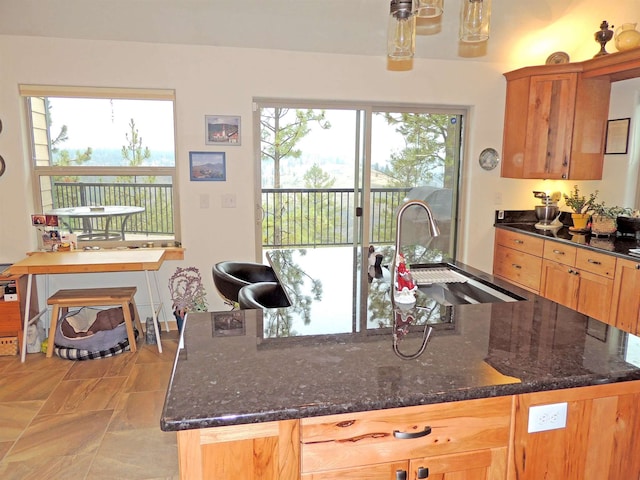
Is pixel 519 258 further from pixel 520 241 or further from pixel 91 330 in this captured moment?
pixel 91 330

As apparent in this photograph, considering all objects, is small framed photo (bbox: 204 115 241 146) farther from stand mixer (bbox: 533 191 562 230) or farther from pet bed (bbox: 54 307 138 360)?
stand mixer (bbox: 533 191 562 230)

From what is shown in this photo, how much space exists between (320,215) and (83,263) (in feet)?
6.64

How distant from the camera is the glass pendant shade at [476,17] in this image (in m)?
1.69

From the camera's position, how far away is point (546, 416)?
1.24 meters

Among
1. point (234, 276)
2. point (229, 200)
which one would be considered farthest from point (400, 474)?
point (229, 200)

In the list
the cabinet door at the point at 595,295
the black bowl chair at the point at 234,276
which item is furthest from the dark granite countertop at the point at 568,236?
the black bowl chair at the point at 234,276

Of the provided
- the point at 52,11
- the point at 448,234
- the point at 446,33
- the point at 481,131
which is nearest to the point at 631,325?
the point at 448,234

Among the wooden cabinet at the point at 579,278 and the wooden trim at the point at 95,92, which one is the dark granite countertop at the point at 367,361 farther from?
the wooden trim at the point at 95,92

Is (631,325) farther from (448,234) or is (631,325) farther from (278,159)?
(278,159)

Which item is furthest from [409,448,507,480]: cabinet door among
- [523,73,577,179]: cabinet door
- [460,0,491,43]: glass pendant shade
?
[523,73,577,179]: cabinet door

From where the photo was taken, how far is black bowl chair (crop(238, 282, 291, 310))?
2.15 m

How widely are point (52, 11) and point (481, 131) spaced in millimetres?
3650

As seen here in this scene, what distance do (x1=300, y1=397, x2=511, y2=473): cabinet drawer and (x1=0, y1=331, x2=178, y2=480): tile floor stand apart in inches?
57.7

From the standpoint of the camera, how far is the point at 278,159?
4.19 m
